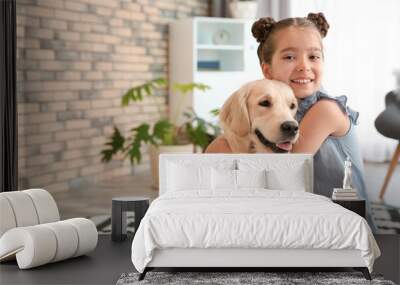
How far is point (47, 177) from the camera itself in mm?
7711

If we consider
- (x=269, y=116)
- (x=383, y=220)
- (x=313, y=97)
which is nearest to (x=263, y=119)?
(x=269, y=116)

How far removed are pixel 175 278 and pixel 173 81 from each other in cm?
441

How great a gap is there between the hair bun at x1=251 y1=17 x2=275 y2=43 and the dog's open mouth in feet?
2.63

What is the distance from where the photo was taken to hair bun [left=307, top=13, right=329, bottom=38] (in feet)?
20.9

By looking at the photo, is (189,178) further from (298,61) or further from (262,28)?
(262,28)

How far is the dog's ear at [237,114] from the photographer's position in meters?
6.18

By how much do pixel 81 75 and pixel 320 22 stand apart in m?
2.83

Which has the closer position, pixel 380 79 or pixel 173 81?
pixel 380 79

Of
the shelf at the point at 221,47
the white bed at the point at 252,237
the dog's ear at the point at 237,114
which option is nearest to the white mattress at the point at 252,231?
the white bed at the point at 252,237

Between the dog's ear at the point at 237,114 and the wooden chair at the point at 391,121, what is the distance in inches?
45.1

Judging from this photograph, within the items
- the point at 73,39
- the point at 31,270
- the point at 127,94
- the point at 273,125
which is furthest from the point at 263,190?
the point at 73,39

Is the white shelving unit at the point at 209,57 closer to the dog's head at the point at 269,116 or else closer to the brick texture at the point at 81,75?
the brick texture at the point at 81,75

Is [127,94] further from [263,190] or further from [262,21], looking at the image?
[263,190]

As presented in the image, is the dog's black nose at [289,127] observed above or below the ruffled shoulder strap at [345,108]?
below
